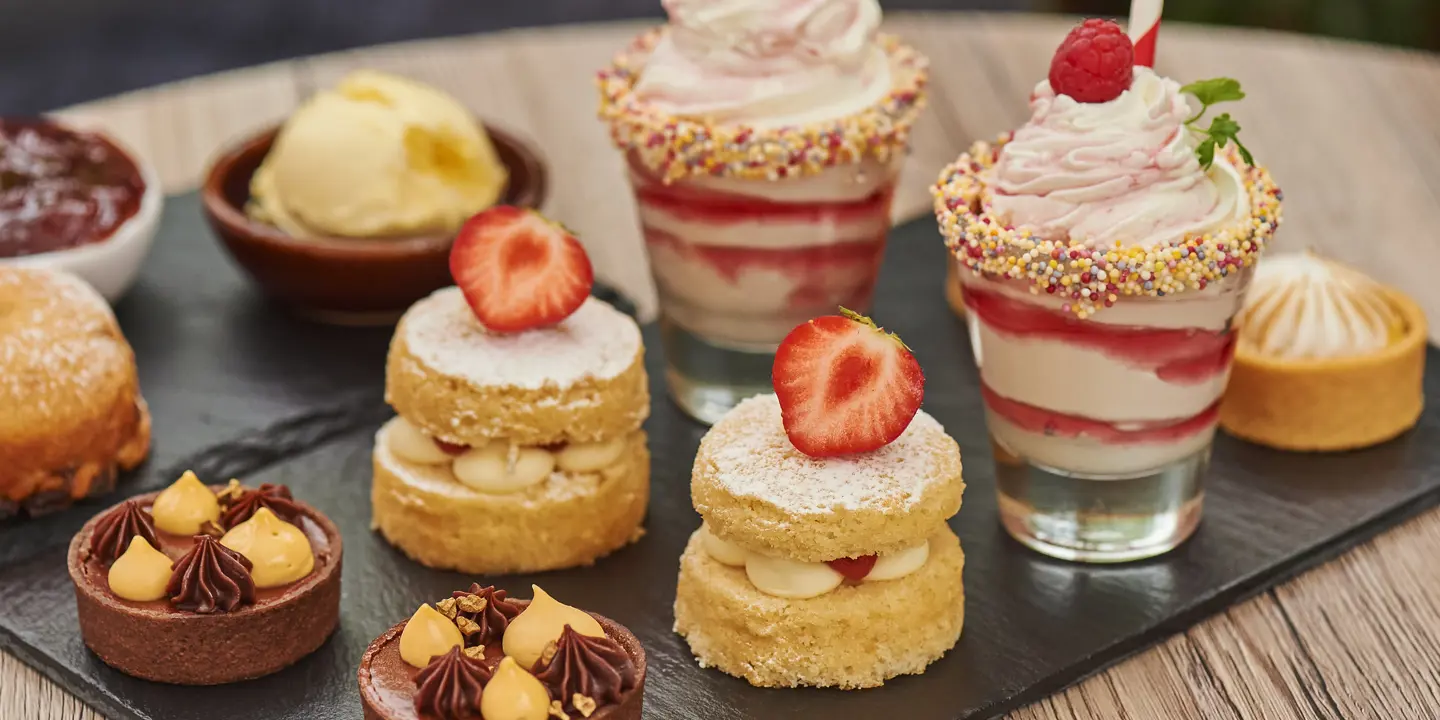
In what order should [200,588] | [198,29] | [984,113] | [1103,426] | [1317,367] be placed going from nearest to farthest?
1. [200,588]
2. [1103,426]
3. [1317,367]
4. [984,113]
5. [198,29]

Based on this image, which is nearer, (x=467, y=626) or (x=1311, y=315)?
(x=467, y=626)

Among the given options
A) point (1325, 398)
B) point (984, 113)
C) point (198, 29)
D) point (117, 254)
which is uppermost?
point (117, 254)

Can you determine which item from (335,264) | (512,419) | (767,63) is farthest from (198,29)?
(512,419)

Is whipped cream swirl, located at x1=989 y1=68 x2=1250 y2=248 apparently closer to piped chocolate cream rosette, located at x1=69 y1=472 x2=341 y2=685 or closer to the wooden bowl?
piped chocolate cream rosette, located at x1=69 y1=472 x2=341 y2=685

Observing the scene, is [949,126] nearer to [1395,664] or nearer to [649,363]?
[649,363]

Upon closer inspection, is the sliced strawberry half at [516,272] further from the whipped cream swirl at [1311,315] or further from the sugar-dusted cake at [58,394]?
the whipped cream swirl at [1311,315]

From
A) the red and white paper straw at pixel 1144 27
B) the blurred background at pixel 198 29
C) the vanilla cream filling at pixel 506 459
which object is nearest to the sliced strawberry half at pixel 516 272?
the vanilla cream filling at pixel 506 459

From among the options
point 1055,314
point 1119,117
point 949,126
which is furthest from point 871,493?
point 949,126

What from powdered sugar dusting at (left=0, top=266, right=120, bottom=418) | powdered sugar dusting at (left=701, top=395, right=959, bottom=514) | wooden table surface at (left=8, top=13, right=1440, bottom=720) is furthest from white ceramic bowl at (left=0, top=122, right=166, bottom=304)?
powdered sugar dusting at (left=701, top=395, right=959, bottom=514)

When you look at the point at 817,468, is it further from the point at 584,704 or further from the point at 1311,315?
the point at 1311,315
